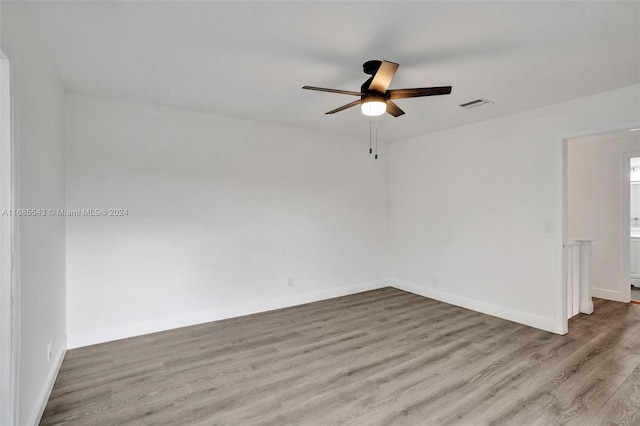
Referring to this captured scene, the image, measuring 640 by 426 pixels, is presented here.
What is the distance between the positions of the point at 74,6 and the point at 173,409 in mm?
2648

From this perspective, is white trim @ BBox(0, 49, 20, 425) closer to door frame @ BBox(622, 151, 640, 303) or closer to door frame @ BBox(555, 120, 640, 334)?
door frame @ BBox(555, 120, 640, 334)

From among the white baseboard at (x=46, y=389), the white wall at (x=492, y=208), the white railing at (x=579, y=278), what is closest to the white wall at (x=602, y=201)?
the white railing at (x=579, y=278)

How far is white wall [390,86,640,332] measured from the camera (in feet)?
11.5

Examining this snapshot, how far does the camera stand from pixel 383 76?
224 cm

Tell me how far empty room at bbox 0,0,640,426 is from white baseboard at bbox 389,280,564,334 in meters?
0.03

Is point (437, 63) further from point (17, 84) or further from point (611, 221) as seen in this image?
point (611, 221)

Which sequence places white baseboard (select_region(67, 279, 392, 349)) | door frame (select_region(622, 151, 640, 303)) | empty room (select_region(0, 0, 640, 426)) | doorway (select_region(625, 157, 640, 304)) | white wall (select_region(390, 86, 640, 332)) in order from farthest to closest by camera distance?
1. doorway (select_region(625, 157, 640, 304))
2. door frame (select_region(622, 151, 640, 303))
3. white wall (select_region(390, 86, 640, 332))
4. white baseboard (select_region(67, 279, 392, 349))
5. empty room (select_region(0, 0, 640, 426))

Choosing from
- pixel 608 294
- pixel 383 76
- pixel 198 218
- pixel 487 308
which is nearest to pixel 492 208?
pixel 487 308

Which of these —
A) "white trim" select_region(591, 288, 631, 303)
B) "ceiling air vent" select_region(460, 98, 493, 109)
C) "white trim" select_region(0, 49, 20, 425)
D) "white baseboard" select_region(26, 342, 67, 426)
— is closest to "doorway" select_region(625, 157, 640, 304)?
"white trim" select_region(591, 288, 631, 303)

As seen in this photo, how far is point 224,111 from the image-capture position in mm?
3771

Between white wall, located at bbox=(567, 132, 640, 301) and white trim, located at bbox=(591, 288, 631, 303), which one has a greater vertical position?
white wall, located at bbox=(567, 132, 640, 301)

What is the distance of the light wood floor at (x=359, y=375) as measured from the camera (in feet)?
7.02

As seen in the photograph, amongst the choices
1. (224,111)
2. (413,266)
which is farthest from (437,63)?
(413,266)

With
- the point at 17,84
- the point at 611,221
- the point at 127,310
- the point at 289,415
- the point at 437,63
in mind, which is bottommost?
the point at 289,415
